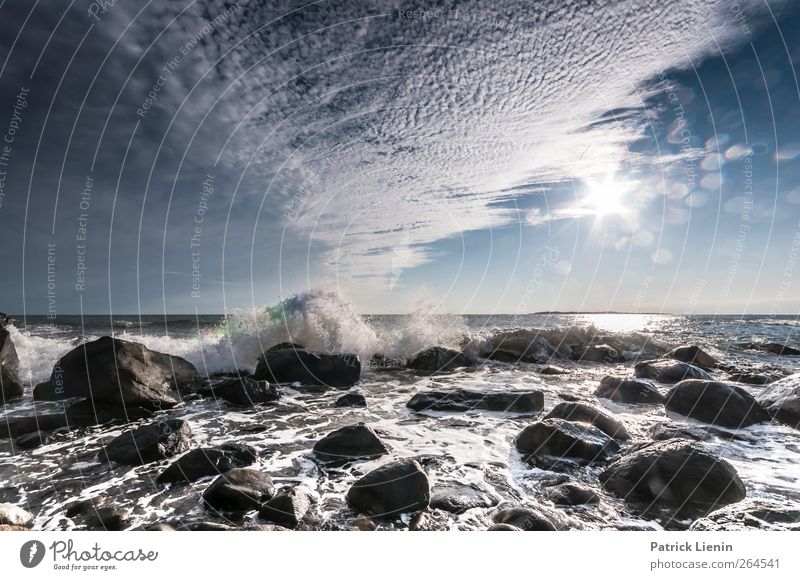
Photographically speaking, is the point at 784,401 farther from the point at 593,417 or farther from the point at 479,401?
the point at 479,401

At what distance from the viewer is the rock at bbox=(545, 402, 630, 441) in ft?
27.2

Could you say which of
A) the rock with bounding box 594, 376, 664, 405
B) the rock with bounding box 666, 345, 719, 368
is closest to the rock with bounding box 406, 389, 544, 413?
the rock with bounding box 594, 376, 664, 405

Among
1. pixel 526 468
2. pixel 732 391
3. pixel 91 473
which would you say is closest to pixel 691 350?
pixel 732 391

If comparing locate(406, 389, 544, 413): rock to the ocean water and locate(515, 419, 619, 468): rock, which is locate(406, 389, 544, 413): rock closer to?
the ocean water

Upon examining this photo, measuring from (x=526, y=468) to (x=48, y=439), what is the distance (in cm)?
1119

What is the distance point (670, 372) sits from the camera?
15.4 m

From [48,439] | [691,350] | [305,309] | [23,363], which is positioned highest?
[305,309]

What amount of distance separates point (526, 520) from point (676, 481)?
291 centimetres

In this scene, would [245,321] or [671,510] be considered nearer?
[671,510]

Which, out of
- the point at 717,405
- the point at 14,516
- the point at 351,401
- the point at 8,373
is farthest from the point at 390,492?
the point at 8,373

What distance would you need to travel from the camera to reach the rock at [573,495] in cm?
571

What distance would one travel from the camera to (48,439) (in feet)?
29.0
